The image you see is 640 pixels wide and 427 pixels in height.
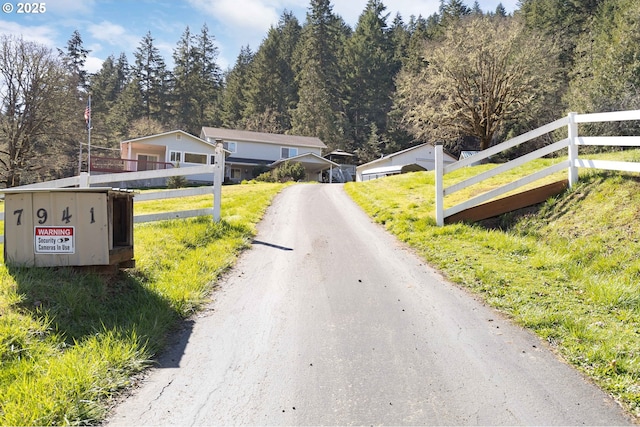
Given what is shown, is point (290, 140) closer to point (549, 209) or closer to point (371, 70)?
point (371, 70)

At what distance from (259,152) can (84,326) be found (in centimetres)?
4160

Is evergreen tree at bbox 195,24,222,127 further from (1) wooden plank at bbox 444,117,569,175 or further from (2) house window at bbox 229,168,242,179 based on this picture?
(1) wooden plank at bbox 444,117,569,175

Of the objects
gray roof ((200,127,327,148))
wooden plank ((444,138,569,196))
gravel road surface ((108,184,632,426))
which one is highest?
gray roof ((200,127,327,148))

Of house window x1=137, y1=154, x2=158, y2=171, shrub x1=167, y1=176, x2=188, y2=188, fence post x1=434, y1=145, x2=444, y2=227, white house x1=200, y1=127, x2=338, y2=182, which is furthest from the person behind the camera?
white house x1=200, y1=127, x2=338, y2=182

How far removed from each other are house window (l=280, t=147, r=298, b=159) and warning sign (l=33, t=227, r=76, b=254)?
41144mm

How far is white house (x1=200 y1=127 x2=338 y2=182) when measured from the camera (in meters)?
41.9

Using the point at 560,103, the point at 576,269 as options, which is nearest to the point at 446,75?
the point at 560,103

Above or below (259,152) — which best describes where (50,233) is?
below

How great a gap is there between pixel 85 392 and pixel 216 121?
209 ft

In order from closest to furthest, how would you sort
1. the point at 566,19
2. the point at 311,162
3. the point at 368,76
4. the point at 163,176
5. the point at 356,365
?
the point at 356,365 < the point at 163,176 < the point at 566,19 < the point at 311,162 < the point at 368,76

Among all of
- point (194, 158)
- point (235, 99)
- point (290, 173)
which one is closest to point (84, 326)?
point (290, 173)

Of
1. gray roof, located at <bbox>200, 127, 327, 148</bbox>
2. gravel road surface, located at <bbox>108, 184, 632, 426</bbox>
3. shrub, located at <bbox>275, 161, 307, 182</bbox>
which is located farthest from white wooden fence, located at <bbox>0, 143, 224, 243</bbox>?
gray roof, located at <bbox>200, 127, 327, 148</bbox>

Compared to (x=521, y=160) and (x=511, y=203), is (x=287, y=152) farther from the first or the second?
(x=511, y=203)

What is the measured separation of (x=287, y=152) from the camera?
45125 millimetres
